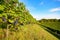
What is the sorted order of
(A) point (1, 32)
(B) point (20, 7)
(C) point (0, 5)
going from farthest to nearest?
(A) point (1, 32) → (B) point (20, 7) → (C) point (0, 5)

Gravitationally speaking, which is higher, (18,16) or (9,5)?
(9,5)

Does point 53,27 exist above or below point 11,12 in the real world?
below

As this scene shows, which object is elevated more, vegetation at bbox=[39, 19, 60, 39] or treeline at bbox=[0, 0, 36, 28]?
treeline at bbox=[0, 0, 36, 28]

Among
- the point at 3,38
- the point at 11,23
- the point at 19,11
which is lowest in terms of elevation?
the point at 3,38

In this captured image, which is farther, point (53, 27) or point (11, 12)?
point (53, 27)

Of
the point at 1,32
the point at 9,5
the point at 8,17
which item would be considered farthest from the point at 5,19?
the point at 1,32

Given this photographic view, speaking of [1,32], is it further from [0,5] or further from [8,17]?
[0,5]

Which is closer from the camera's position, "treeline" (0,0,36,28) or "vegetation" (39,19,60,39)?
"treeline" (0,0,36,28)

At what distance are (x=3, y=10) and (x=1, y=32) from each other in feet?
8.65

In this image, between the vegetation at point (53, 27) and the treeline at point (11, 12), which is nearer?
the treeline at point (11, 12)

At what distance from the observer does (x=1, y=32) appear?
13.1 meters

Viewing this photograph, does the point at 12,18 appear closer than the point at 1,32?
Yes

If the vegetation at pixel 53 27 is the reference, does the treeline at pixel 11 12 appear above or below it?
above

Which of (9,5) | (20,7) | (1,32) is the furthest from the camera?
(1,32)
